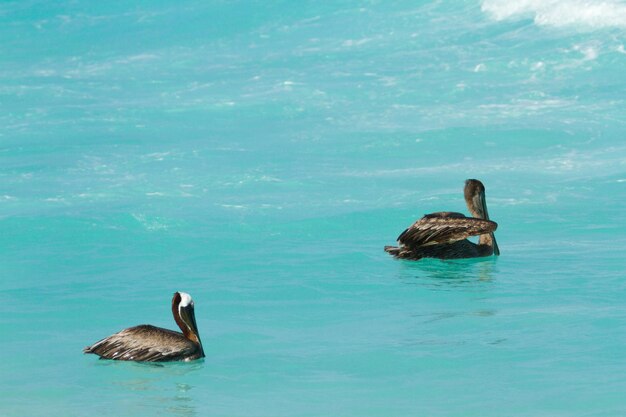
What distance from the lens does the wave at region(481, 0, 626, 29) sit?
34500 millimetres

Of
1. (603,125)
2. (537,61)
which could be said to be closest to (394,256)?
(603,125)

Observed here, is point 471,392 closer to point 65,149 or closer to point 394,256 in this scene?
point 394,256

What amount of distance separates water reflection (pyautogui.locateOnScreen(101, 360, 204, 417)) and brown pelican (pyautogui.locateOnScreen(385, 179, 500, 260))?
5.81 meters

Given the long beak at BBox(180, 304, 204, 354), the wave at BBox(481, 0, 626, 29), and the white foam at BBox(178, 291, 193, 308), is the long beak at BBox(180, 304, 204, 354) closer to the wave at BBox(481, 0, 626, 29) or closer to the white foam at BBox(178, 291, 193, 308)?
the white foam at BBox(178, 291, 193, 308)

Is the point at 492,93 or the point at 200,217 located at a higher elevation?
the point at 492,93

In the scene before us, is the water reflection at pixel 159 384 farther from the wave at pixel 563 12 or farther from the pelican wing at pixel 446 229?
the wave at pixel 563 12

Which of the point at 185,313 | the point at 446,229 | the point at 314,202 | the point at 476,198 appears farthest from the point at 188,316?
the point at 314,202

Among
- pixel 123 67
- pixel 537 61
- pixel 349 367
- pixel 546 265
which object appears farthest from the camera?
pixel 123 67

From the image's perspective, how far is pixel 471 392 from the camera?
11.6m

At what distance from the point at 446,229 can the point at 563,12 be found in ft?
62.7

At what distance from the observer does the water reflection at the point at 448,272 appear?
16688mm

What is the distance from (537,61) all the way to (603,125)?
208 inches

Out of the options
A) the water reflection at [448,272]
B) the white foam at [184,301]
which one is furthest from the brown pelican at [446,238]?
the white foam at [184,301]

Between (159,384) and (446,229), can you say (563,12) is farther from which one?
(159,384)
